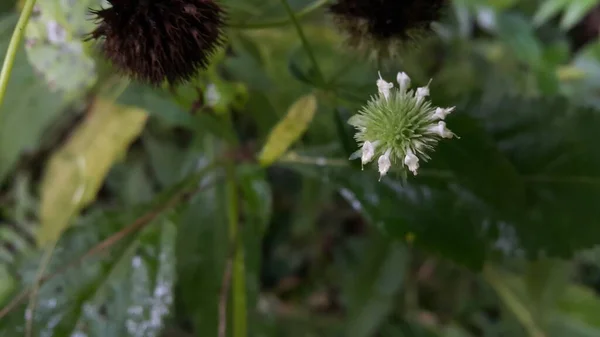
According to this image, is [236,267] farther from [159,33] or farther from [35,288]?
[159,33]

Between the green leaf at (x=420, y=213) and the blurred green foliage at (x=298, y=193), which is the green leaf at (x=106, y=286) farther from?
the green leaf at (x=420, y=213)

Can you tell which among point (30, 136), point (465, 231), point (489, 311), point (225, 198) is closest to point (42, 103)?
point (30, 136)

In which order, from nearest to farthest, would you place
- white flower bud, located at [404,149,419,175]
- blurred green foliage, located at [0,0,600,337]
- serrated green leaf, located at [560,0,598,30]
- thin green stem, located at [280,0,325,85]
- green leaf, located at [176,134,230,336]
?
1. white flower bud, located at [404,149,419,175]
2. thin green stem, located at [280,0,325,85]
3. blurred green foliage, located at [0,0,600,337]
4. green leaf, located at [176,134,230,336]
5. serrated green leaf, located at [560,0,598,30]

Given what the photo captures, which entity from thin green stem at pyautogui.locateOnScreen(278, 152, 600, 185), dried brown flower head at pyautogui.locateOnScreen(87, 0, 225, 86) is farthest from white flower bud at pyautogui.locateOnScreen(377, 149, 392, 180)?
thin green stem at pyautogui.locateOnScreen(278, 152, 600, 185)

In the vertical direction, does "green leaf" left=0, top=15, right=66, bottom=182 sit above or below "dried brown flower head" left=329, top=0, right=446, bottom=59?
below

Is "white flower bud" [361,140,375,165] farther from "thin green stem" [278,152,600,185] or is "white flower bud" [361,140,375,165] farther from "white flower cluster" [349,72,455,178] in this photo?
"thin green stem" [278,152,600,185]

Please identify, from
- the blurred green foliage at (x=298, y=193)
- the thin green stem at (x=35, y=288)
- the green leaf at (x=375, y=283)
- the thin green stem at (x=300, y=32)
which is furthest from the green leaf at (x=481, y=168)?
the thin green stem at (x=35, y=288)
